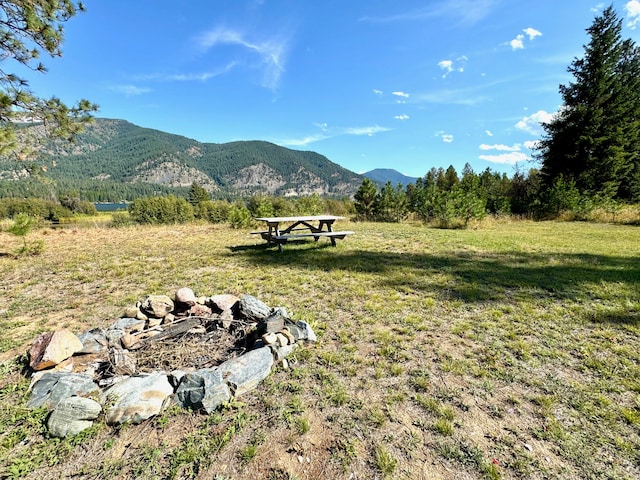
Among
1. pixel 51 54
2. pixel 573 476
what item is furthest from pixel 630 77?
pixel 51 54

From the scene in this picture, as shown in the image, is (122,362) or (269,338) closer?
(122,362)

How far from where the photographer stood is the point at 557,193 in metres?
16.0

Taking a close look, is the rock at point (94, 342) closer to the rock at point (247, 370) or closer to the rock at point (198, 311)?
the rock at point (198, 311)

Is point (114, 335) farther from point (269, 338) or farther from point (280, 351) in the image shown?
point (280, 351)

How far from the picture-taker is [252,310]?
3438 mm

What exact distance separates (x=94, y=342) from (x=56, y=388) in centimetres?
72

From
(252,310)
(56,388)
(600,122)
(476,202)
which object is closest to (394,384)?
(252,310)

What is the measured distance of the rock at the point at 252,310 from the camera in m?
3.40

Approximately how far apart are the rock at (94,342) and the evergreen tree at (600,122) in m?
23.9

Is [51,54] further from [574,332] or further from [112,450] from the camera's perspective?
[574,332]

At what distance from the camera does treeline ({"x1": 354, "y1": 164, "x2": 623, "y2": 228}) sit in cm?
1397

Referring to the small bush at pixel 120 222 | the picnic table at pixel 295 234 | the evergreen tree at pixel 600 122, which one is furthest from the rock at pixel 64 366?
the evergreen tree at pixel 600 122


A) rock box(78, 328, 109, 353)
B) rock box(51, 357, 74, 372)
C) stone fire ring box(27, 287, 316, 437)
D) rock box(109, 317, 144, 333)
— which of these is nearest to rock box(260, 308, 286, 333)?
stone fire ring box(27, 287, 316, 437)

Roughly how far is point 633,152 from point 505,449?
25703 mm
